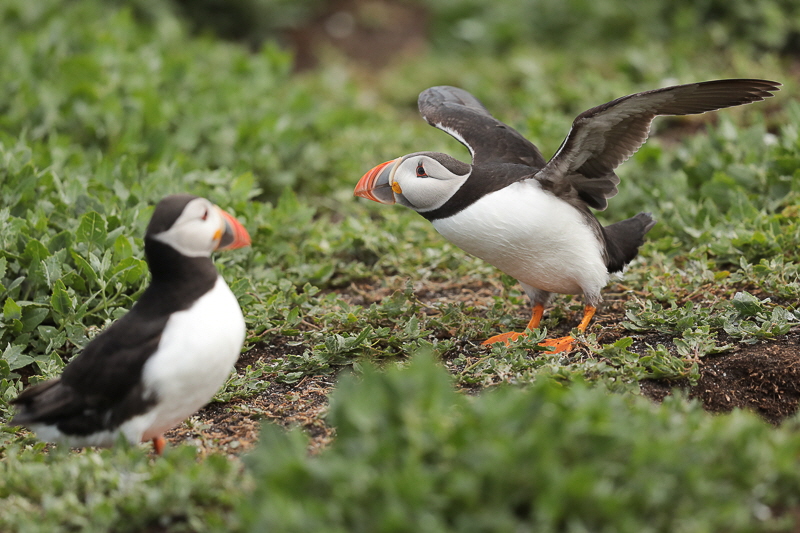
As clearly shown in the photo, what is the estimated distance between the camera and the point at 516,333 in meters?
4.71

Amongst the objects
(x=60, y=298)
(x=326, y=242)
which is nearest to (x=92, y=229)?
(x=60, y=298)

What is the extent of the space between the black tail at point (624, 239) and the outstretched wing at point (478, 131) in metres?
0.59

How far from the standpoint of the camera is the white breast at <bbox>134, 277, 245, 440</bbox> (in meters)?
3.32

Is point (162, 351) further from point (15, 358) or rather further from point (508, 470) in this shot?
point (15, 358)

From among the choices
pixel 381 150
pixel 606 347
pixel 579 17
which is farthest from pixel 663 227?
pixel 579 17

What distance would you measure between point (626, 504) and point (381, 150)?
227 inches

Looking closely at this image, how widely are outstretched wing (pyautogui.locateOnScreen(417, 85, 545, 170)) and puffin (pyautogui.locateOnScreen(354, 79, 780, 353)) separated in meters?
0.36

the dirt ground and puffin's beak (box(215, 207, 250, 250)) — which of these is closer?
puffin's beak (box(215, 207, 250, 250))

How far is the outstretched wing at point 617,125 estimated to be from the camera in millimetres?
4172

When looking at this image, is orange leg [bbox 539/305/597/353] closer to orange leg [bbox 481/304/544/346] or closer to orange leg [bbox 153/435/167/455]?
orange leg [bbox 481/304/544/346]

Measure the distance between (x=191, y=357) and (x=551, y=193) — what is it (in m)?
2.18

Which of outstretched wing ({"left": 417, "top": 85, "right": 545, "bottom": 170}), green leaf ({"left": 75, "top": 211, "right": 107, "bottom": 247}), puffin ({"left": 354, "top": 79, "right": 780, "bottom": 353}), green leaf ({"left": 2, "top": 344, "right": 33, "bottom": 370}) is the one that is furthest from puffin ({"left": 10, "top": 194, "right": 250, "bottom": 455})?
outstretched wing ({"left": 417, "top": 85, "right": 545, "bottom": 170})

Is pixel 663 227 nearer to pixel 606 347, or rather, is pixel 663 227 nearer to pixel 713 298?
pixel 713 298

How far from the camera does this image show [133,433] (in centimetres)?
343
